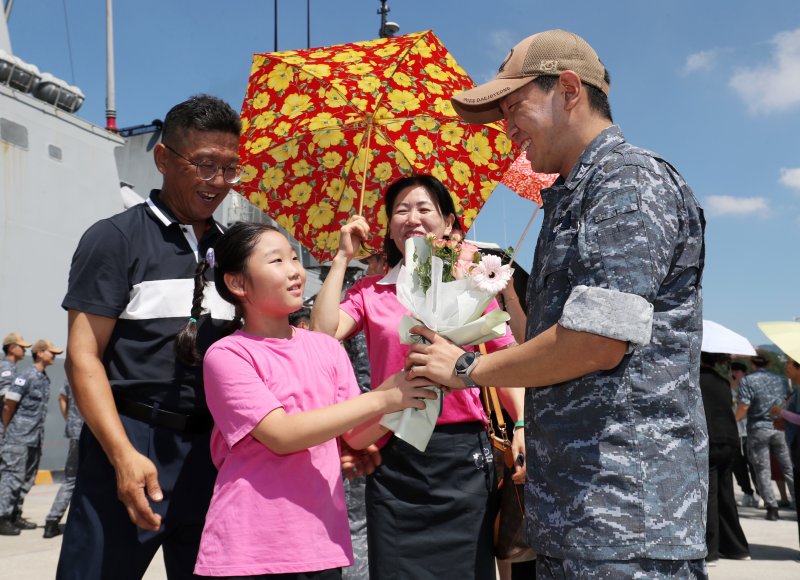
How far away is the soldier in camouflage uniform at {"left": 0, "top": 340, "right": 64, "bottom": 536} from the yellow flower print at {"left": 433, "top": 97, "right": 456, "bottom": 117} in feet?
23.6

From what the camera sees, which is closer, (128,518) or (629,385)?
(629,385)

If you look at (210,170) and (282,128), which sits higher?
(282,128)

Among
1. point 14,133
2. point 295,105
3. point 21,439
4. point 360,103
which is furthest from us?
point 14,133

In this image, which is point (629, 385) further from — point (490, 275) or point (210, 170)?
point (210, 170)

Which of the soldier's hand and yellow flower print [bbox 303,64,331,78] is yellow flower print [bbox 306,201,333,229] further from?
the soldier's hand

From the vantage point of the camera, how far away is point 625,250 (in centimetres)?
177

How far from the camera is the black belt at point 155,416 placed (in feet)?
8.16

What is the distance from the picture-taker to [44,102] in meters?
14.2

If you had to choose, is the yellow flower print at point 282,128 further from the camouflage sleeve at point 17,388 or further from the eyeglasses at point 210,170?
the camouflage sleeve at point 17,388

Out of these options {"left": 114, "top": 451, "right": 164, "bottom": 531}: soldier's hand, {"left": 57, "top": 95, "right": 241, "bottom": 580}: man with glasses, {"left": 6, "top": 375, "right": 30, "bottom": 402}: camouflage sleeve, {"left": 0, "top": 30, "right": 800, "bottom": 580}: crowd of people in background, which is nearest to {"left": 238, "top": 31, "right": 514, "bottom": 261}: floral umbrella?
{"left": 0, "top": 30, "right": 800, "bottom": 580}: crowd of people in background

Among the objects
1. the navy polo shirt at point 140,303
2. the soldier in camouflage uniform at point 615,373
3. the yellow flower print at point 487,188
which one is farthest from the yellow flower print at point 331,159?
the soldier in camouflage uniform at point 615,373

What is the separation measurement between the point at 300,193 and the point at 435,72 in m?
0.94

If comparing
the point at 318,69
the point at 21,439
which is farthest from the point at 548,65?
the point at 21,439

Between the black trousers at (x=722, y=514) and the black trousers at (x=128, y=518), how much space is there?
586 cm
